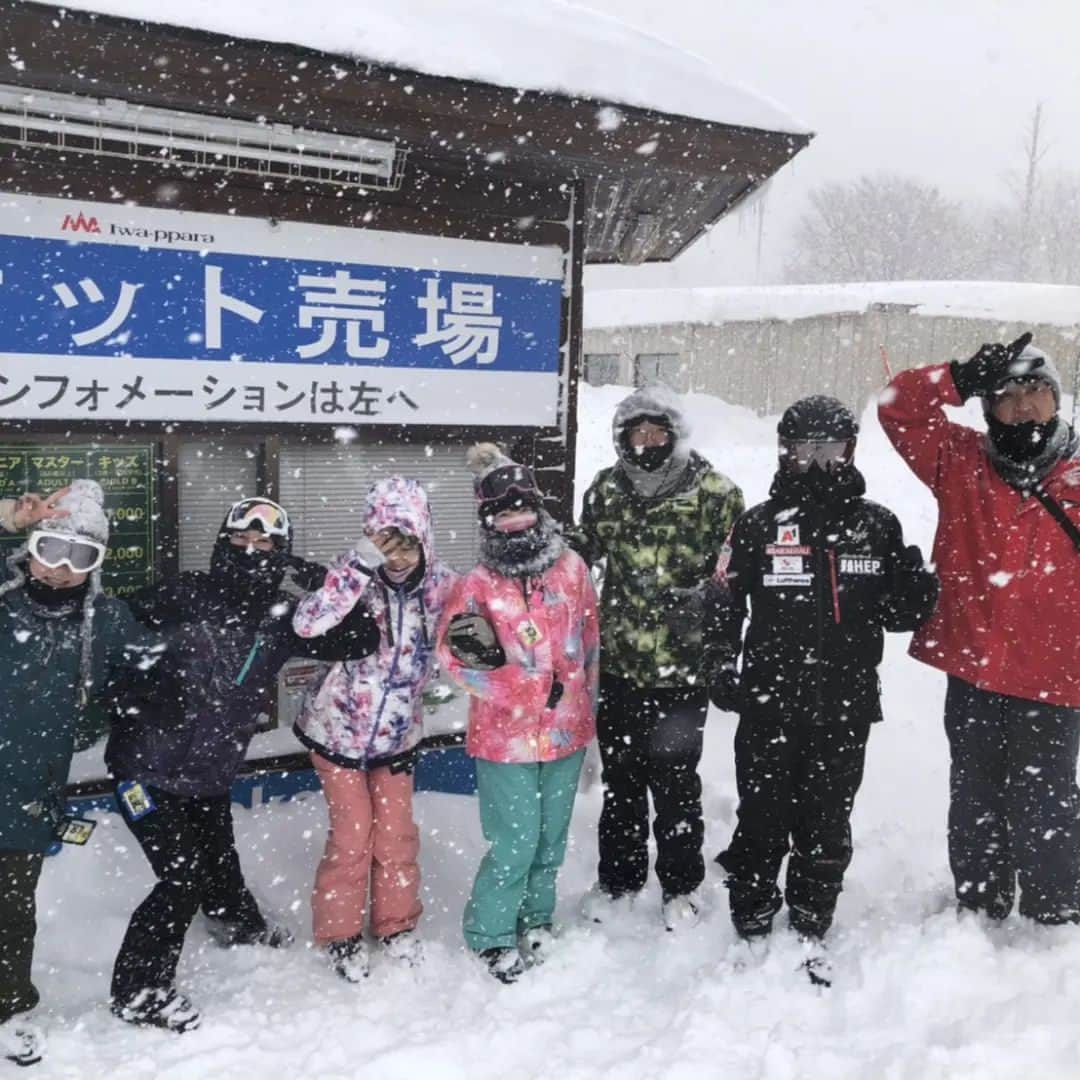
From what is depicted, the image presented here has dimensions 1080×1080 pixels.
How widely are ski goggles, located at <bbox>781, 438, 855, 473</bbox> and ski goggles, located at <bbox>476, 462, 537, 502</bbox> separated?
0.95 meters

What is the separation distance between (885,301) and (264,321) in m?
17.9

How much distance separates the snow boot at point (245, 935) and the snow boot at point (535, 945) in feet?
2.99

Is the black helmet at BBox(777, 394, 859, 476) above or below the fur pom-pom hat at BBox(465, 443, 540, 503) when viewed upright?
above

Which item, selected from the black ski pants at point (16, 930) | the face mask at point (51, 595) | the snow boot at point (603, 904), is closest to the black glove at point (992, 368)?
the snow boot at point (603, 904)

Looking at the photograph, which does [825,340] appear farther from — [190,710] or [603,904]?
[190,710]

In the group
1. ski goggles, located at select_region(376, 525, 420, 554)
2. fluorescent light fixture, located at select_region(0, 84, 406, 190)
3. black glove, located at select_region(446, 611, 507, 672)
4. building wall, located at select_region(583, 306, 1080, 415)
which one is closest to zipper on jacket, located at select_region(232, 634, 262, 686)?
ski goggles, located at select_region(376, 525, 420, 554)

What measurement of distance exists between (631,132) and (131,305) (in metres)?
2.20

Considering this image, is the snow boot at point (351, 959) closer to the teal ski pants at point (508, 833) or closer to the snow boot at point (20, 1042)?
the teal ski pants at point (508, 833)

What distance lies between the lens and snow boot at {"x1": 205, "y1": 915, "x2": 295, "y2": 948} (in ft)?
11.4

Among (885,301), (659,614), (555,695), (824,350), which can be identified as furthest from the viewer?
(824,350)

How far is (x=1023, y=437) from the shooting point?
321 cm

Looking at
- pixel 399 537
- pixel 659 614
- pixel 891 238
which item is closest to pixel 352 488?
pixel 399 537

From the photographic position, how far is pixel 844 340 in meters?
19.3

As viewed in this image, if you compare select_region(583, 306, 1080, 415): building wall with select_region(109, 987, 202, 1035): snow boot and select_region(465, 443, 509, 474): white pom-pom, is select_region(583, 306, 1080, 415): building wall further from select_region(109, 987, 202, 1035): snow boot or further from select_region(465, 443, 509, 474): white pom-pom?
select_region(109, 987, 202, 1035): snow boot
